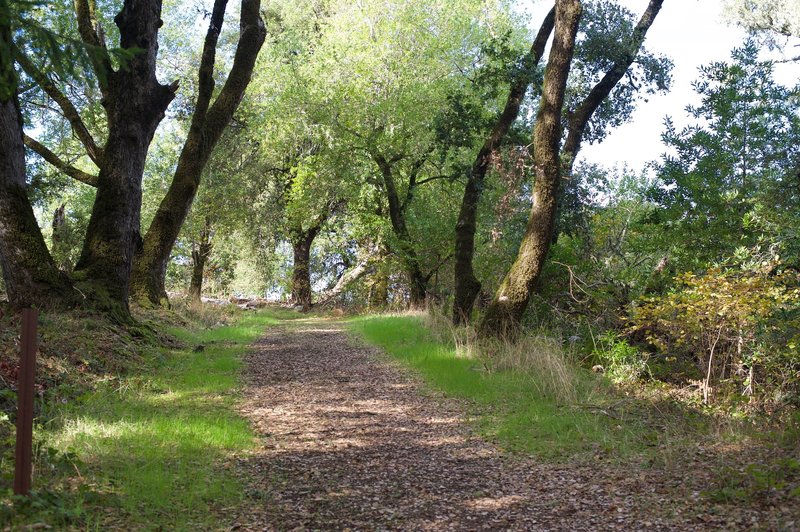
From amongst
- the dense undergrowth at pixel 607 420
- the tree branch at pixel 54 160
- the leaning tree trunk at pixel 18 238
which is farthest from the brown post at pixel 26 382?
the tree branch at pixel 54 160

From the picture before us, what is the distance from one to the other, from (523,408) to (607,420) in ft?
3.47

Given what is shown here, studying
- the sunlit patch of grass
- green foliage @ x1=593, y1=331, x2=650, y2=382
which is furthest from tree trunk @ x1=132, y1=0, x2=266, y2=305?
green foliage @ x1=593, y1=331, x2=650, y2=382

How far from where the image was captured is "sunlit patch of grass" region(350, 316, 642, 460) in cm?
607

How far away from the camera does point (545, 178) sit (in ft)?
34.8

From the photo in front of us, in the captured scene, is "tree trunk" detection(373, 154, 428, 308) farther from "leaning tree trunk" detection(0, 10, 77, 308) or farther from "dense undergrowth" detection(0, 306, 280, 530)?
"leaning tree trunk" detection(0, 10, 77, 308)

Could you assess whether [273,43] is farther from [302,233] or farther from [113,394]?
[113,394]

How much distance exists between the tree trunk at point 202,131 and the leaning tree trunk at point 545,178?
19.5 feet

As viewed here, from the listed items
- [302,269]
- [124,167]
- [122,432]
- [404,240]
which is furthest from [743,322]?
[302,269]

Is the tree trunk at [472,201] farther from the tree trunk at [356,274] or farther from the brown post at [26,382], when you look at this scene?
the tree trunk at [356,274]

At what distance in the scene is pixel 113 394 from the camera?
7227 mm

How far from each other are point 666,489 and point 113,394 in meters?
5.54

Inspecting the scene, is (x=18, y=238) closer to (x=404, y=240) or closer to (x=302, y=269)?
(x=404, y=240)

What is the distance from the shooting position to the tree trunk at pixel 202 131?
13.4 m

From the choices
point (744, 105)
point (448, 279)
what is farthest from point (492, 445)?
point (448, 279)
